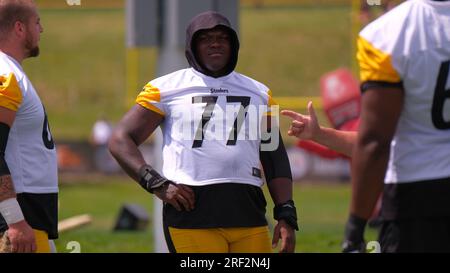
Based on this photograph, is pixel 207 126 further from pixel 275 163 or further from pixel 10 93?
pixel 10 93

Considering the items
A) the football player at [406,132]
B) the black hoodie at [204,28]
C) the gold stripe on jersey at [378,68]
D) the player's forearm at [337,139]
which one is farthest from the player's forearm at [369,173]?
the black hoodie at [204,28]

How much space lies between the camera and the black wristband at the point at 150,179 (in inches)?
203

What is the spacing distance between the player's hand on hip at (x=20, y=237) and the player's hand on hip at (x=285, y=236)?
118 cm

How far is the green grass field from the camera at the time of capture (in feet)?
32.1

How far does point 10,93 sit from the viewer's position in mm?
4965

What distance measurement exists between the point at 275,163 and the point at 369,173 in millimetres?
1415

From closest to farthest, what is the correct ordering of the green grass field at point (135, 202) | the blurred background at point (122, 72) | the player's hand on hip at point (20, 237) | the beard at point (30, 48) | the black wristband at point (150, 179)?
the player's hand on hip at point (20, 237) → the black wristband at point (150, 179) → the beard at point (30, 48) → the green grass field at point (135, 202) → the blurred background at point (122, 72)

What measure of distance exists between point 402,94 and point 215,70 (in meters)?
1.44

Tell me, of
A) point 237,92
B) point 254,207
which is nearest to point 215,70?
point 237,92

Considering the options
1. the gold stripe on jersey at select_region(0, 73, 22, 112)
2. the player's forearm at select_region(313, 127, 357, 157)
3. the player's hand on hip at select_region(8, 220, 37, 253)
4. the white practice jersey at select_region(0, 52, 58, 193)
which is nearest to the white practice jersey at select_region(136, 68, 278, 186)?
the player's forearm at select_region(313, 127, 357, 157)

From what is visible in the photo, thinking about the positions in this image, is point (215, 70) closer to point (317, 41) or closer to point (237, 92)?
point (237, 92)

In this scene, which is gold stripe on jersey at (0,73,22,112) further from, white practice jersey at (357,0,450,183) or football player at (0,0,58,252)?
white practice jersey at (357,0,450,183)

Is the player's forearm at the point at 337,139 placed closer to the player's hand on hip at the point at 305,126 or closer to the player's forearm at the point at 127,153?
the player's hand on hip at the point at 305,126

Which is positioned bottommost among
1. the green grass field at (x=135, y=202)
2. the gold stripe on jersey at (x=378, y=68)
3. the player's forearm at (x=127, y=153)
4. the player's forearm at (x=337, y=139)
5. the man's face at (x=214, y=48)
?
the green grass field at (x=135, y=202)
